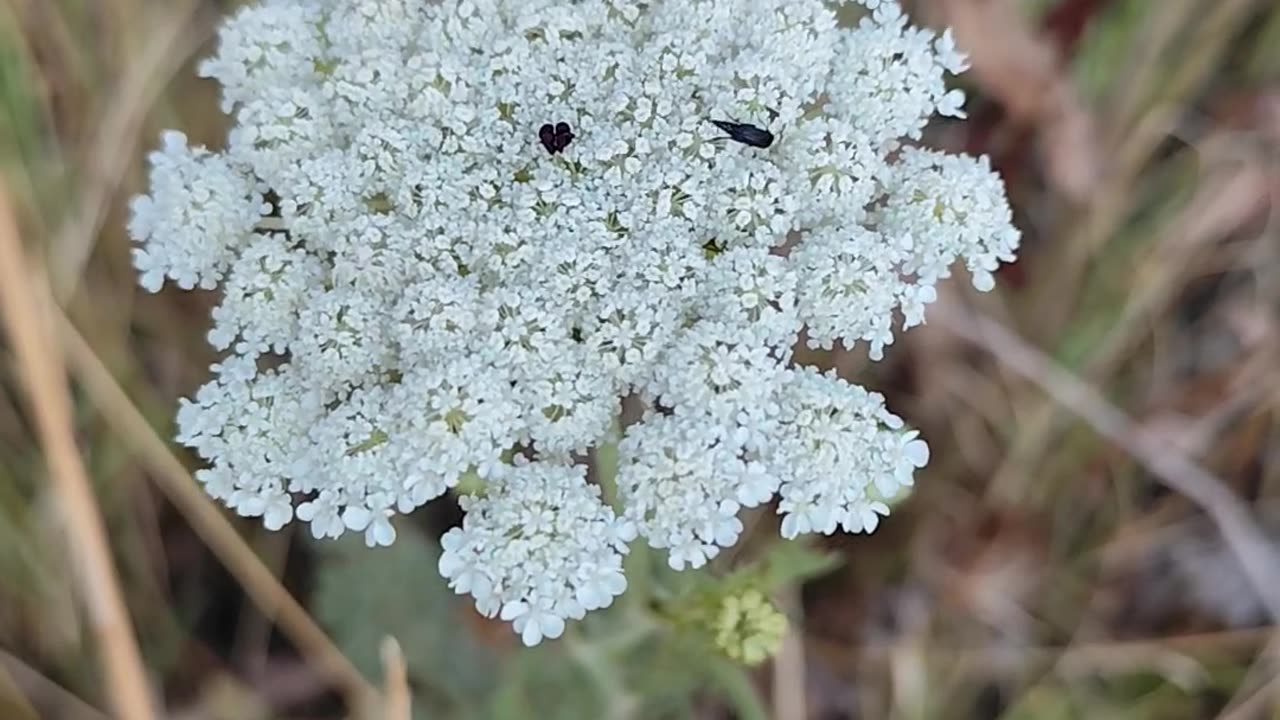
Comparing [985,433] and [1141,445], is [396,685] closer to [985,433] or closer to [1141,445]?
[985,433]

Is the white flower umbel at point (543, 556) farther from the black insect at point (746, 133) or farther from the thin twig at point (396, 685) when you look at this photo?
the black insect at point (746, 133)

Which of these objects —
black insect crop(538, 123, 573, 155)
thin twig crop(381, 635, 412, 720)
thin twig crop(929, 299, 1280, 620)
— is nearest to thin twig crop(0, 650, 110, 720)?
thin twig crop(381, 635, 412, 720)

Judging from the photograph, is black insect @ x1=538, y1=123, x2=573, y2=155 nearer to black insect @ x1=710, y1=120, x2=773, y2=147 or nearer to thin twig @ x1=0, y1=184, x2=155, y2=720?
black insect @ x1=710, y1=120, x2=773, y2=147

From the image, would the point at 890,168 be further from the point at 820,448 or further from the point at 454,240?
the point at 454,240

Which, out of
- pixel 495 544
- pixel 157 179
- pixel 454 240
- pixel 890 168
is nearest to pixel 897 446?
pixel 890 168

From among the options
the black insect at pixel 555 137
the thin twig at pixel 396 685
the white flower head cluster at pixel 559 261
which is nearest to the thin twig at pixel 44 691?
the thin twig at pixel 396 685
